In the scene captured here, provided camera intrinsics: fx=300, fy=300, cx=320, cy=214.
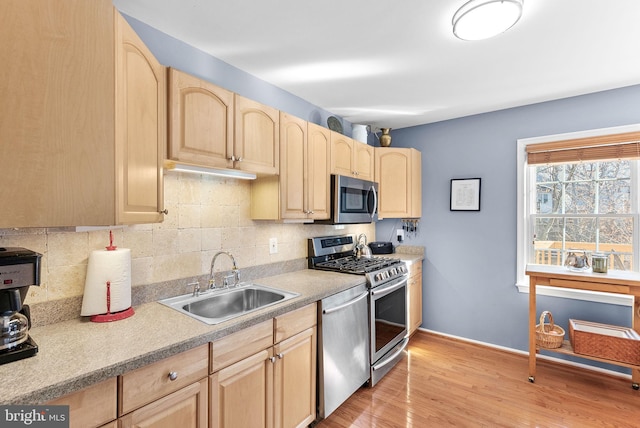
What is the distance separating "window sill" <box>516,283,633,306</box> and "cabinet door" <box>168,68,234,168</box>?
3045 mm

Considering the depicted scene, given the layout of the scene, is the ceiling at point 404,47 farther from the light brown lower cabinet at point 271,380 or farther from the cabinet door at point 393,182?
the light brown lower cabinet at point 271,380

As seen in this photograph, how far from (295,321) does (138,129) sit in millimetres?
1277

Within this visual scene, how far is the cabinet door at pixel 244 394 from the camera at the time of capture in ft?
4.48

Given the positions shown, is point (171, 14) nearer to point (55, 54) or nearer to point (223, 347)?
point (55, 54)

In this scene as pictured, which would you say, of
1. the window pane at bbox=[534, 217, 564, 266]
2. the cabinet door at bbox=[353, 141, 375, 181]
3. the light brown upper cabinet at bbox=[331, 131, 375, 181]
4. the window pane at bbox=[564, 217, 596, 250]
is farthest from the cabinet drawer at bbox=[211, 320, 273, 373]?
the window pane at bbox=[564, 217, 596, 250]

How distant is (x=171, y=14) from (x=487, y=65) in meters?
2.07

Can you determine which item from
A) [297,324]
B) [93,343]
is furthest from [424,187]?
[93,343]

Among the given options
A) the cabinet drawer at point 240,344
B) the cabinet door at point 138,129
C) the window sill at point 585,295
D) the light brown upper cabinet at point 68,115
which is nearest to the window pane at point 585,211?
the window sill at point 585,295

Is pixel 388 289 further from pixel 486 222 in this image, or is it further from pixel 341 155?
pixel 486 222

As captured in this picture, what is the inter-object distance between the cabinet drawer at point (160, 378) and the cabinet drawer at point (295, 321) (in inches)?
17.4

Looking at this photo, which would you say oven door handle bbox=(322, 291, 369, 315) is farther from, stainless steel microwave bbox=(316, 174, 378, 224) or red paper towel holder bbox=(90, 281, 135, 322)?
red paper towel holder bbox=(90, 281, 135, 322)

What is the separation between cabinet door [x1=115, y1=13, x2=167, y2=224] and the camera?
46.3 inches

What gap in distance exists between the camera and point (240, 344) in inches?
57.3

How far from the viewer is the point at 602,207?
2.70 metres
